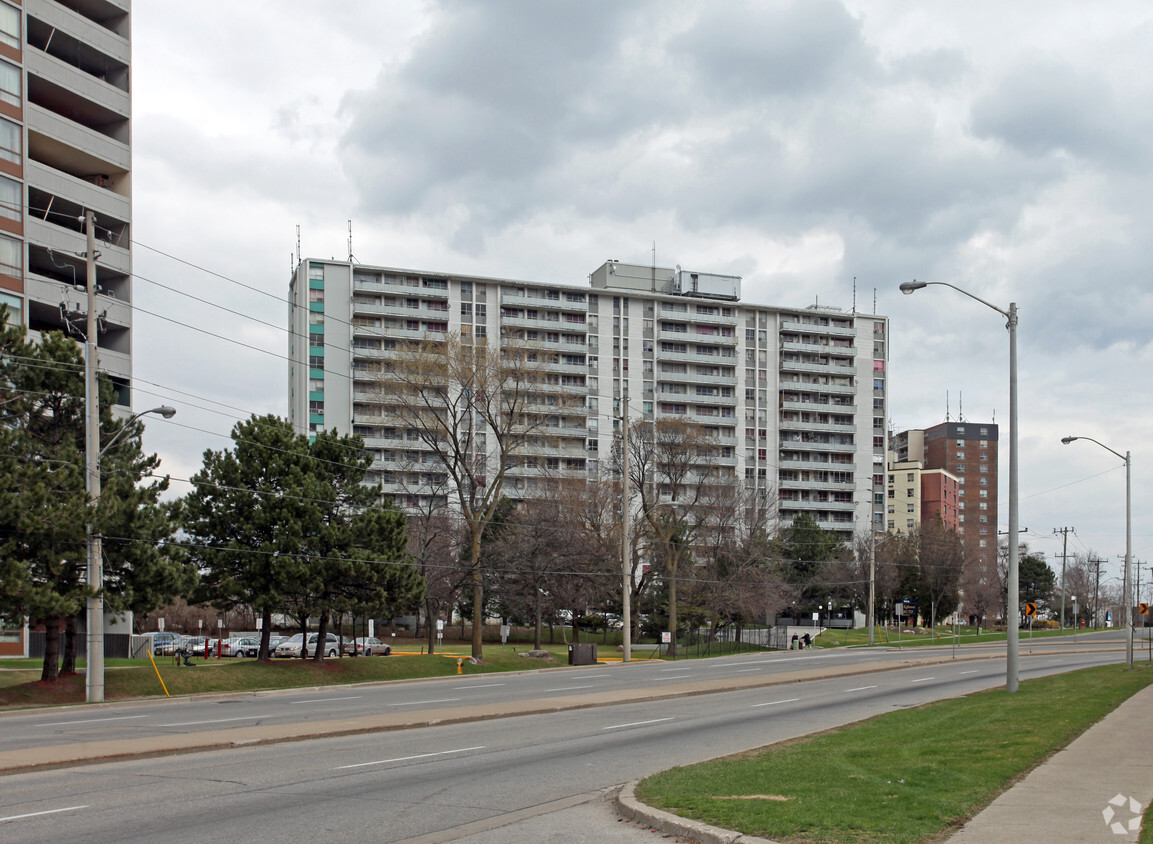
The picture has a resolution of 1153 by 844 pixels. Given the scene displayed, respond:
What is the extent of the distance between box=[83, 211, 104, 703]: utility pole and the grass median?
20365mm

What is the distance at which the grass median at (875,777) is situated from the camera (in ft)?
30.7

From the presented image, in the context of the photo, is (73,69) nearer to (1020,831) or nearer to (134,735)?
(134,735)

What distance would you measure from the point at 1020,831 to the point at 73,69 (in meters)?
57.4

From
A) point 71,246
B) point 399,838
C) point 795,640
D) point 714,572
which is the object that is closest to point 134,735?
point 399,838

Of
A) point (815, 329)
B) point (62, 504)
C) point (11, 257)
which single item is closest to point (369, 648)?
point (11, 257)

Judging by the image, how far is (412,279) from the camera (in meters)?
117

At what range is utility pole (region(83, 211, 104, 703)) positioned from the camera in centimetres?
2878

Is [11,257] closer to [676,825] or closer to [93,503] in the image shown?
[93,503]

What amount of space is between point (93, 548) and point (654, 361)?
100 metres

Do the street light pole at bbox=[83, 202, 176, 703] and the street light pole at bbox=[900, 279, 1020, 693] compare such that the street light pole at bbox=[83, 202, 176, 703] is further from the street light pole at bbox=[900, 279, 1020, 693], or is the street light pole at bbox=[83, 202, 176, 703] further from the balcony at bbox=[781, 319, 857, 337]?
the balcony at bbox=[781, 319, 857, 337]

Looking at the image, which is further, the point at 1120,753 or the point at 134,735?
the point at 134,735

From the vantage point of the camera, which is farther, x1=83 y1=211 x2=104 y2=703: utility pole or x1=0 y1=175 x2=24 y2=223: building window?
x1=0 y1=175 x2=24 y2=223: building window

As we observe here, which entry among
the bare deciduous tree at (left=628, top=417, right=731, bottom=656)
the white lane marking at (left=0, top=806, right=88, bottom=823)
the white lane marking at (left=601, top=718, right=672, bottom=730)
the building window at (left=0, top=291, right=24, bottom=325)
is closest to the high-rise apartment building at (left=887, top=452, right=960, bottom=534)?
the bare deciduous tree at (left=628, top=417, right=731, bottom=656)

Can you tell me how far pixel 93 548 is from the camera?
29.1 metres
